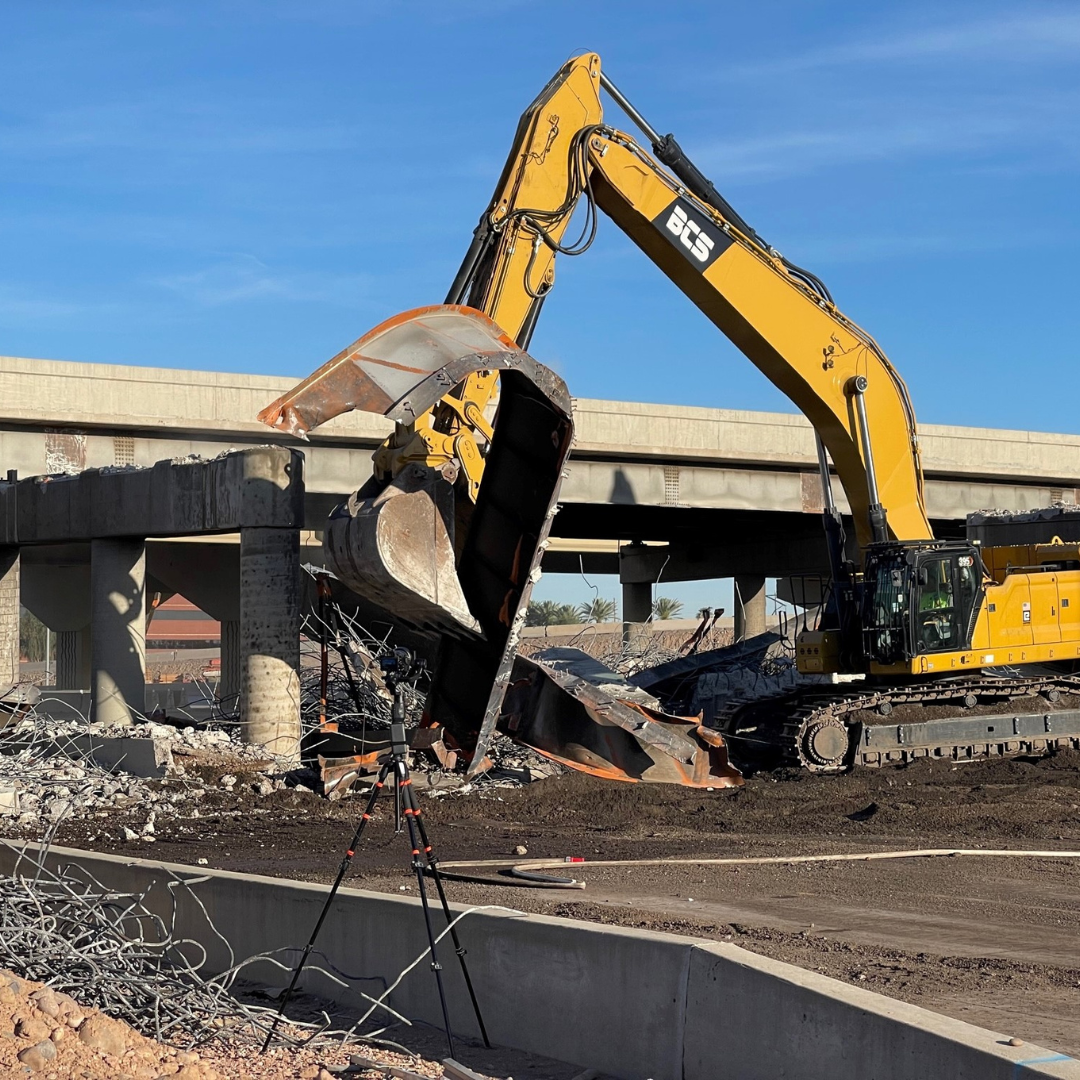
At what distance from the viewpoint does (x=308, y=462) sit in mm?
24453

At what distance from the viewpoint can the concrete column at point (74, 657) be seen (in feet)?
123

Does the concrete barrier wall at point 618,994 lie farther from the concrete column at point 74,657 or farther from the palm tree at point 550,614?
the palm tree at point 550,614

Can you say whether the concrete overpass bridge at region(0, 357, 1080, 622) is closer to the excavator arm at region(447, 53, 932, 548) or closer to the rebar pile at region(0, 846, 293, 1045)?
the excavator arm at region(447, 53, 932, 548)

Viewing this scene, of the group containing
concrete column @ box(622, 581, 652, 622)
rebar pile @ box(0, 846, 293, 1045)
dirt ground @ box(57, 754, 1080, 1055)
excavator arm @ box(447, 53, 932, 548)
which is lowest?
dirt ground @ box(57, 754, 1080, 1055)

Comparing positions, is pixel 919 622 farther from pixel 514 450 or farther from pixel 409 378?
pixel 409 378

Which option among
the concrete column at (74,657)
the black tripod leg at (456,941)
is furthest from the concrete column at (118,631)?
the concrete column at (74,657)

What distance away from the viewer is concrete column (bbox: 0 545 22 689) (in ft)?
71.3

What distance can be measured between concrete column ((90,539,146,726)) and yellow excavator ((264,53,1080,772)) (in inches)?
293

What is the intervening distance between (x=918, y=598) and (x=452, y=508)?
595 cm

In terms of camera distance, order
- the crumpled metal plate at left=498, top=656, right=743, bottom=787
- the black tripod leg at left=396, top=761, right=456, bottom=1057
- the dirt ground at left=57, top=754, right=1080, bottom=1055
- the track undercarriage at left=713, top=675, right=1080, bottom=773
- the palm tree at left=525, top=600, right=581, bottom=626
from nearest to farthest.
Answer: the black tripod leg at left=396, top=761, right=456, bottom=1057, the dirt ground at left=57, top=754, right=1080, bottom=1055, the crumpled metal plate at left=498, top=656, right=743, bottom=787, the track undercarriage at left=713, top=675, right=1080, bottom=773, the palm tree at left=525, top=600, right=581, bottom=626

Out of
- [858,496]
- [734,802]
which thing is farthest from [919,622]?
[734,802]

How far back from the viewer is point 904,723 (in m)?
16.7

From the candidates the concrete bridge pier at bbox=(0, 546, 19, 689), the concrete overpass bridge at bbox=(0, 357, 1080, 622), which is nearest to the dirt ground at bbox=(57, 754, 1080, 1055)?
the concrete bridge pier at bbox=(0, 546, 19, 689)

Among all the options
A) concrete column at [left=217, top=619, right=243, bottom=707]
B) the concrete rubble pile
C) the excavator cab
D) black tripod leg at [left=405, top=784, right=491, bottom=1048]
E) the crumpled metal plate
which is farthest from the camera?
concrete column at [left=217, top=619, right=243, bottom=707]
